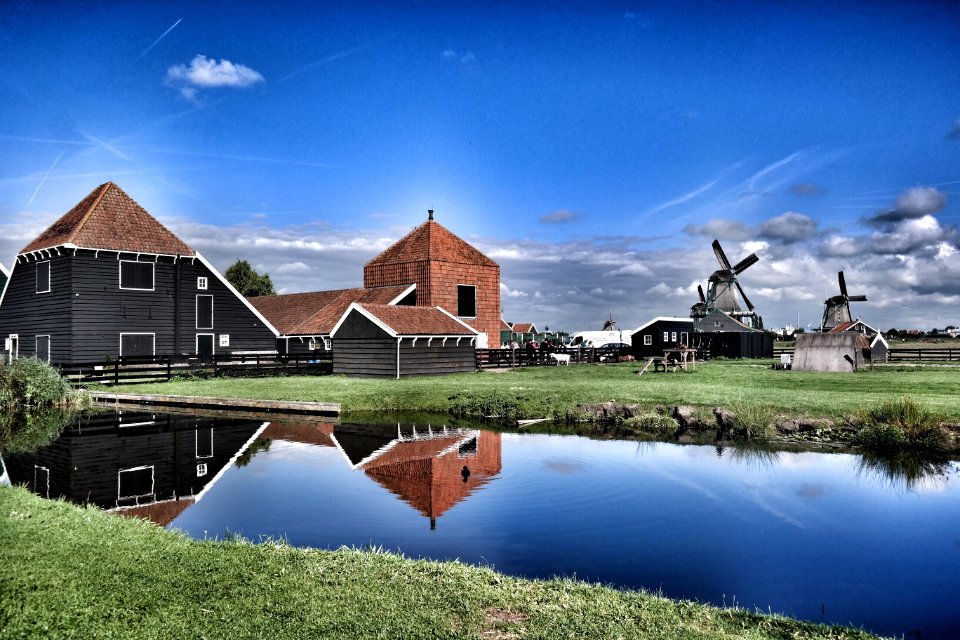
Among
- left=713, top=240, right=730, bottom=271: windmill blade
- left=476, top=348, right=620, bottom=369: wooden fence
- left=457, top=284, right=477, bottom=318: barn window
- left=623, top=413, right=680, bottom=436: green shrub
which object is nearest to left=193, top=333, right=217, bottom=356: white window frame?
left=457, top=284, right=477, bottom=318: barn window

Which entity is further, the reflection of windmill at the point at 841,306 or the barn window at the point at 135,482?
the reflection of windmill at the point at 841,306

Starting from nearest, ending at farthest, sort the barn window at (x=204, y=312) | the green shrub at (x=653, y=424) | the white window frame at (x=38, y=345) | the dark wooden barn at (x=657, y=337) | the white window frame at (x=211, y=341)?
the green shrub at (x=653, y=424), the white window frame at (x=38, y=345), the white window frame at (x=211, y=341), the barn window at (x=204, y=312), the dark wooden barn at (x=657, y=337)

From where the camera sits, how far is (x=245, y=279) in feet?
253

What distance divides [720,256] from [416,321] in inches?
1904

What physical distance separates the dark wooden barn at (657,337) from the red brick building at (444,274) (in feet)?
53.6

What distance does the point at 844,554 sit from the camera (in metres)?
9.99

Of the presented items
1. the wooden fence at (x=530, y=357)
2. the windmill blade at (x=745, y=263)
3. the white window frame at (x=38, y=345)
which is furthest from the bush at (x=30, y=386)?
the windmill blade at (x=745, y=263)

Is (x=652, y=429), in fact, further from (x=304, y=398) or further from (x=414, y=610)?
(x=414, y=610)

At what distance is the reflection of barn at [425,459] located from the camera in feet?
43.5

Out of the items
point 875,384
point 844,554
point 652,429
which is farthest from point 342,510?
point 875,384

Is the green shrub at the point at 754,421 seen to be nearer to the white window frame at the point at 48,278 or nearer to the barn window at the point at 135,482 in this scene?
the barn window at the point at 135,482

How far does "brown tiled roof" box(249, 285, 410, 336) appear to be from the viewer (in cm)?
4294

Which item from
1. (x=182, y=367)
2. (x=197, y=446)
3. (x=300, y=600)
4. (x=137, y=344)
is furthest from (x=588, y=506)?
Result: (x=137, y=344)

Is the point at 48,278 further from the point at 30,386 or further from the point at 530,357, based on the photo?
→ the point at 530,357
